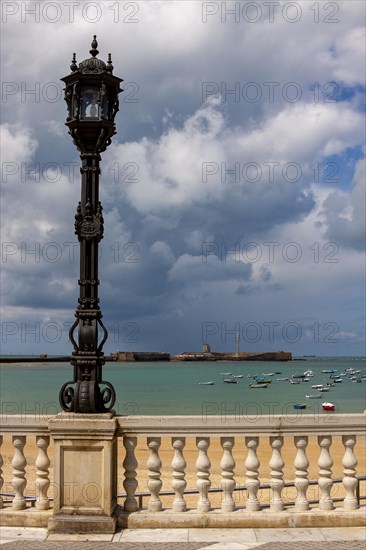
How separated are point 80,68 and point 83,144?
2.68ft

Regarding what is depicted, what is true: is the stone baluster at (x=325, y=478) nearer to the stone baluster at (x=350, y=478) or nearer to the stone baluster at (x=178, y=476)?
the stone baluster at (x=350, y=478)

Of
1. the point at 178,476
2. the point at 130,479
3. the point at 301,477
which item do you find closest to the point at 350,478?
the point at 301,477

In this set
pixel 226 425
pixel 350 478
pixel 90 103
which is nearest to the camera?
pixel 226 425

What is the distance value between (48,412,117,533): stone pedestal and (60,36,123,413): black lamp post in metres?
0.22

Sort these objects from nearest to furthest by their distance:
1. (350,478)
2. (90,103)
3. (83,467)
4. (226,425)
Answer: (83,467), (226,425), (350,478), (90,103)

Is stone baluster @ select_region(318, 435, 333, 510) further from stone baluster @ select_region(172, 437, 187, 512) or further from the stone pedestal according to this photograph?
the stone pedestal

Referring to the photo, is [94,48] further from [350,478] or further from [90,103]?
[350,478]

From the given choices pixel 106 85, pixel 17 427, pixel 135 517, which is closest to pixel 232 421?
pixel 135 517

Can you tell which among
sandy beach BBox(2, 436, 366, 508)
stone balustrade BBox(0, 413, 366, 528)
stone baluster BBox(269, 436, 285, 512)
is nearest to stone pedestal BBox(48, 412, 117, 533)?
stone balustrade BBox(0, 413, 366, 528)

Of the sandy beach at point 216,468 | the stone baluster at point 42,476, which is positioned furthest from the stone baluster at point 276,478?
the sandy beach at point 216,468

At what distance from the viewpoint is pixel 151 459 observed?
6867mm

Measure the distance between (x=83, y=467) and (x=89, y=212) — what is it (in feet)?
8.74

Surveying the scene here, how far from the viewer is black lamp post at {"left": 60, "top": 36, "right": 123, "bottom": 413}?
22.3ft

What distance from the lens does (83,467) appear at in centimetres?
659
